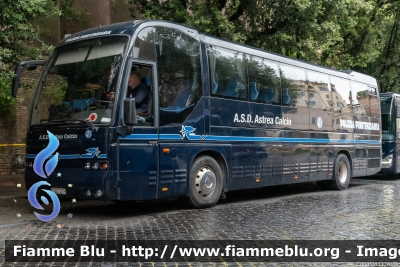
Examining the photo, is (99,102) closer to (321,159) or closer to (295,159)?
(295,159)

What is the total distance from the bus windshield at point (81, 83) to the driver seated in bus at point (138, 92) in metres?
0.33

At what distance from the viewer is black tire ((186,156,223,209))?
10656 millimetres

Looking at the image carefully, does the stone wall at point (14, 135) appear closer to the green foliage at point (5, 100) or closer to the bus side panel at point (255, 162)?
the green foliage at point (5, 100)

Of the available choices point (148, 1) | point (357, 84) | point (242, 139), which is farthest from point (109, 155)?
point (357, 84)

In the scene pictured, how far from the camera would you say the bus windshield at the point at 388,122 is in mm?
20641

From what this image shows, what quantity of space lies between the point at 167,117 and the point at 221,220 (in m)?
2.16

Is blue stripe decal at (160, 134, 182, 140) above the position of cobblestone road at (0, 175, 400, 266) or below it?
above

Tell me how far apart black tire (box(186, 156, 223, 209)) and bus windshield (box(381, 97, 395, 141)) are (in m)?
11.6

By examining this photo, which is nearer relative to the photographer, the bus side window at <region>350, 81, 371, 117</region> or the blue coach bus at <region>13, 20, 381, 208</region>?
the blue coach bus at <region>13, 20, 381, 208</region>

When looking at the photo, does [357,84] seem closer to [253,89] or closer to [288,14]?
[288,14]

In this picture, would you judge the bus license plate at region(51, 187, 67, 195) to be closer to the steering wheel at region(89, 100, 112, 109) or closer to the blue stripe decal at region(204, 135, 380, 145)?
the steering wheel at region(89, 100, 112, 109)

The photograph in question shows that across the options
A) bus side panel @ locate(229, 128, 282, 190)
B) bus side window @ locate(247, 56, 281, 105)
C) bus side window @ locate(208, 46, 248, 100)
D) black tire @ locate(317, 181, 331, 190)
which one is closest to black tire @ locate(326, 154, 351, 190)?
black tire @ locate(317, 181, 331, 190)

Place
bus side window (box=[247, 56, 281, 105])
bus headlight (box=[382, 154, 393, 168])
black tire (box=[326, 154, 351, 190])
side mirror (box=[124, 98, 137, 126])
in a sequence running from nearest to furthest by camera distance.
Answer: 1. side mirror (box=[124, 98, 137, 126])
2. bus side window (box=[247, 56, 281, 105])
3. black tire (box=[326, 154, 351, 190])
4. bus headlight (box=[382, 154, 393, 168])

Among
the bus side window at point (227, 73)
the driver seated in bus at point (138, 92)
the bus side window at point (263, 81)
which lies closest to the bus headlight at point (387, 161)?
the bus side window at point (263, 81)
